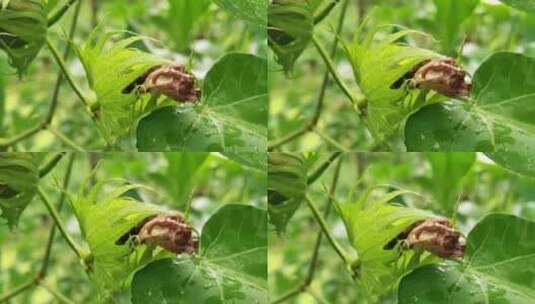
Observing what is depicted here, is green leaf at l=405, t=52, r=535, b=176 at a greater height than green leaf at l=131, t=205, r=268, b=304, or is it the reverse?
green leaf at l=405, t=52, r=535, b=176

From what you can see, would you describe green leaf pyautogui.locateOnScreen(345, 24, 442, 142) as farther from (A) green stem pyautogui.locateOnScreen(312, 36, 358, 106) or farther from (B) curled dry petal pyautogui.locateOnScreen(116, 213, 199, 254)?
Answer: (B) curled dry petal pyautogui.locateOnScreen(116, 213, 199, 254)

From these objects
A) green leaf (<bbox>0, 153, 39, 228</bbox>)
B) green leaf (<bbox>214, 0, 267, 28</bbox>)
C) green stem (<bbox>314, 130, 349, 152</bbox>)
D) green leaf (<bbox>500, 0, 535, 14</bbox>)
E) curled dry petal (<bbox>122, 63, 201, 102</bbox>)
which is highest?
green leaf (<bbox>500, 0, 535, 14</bbox>)

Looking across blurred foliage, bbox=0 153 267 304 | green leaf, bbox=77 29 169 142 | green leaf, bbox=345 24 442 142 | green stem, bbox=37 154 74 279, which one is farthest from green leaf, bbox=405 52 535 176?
green stem, bbox=37 154 74 279

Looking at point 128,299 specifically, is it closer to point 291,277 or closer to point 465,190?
point 291,277

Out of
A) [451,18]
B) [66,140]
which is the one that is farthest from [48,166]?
[451,18]

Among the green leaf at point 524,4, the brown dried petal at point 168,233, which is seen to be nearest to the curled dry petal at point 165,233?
the brown dried petal at point 168,233

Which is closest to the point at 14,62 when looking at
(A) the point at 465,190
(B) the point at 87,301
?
(B) the point at 87,301

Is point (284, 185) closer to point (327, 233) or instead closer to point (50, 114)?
point (327, 233)
